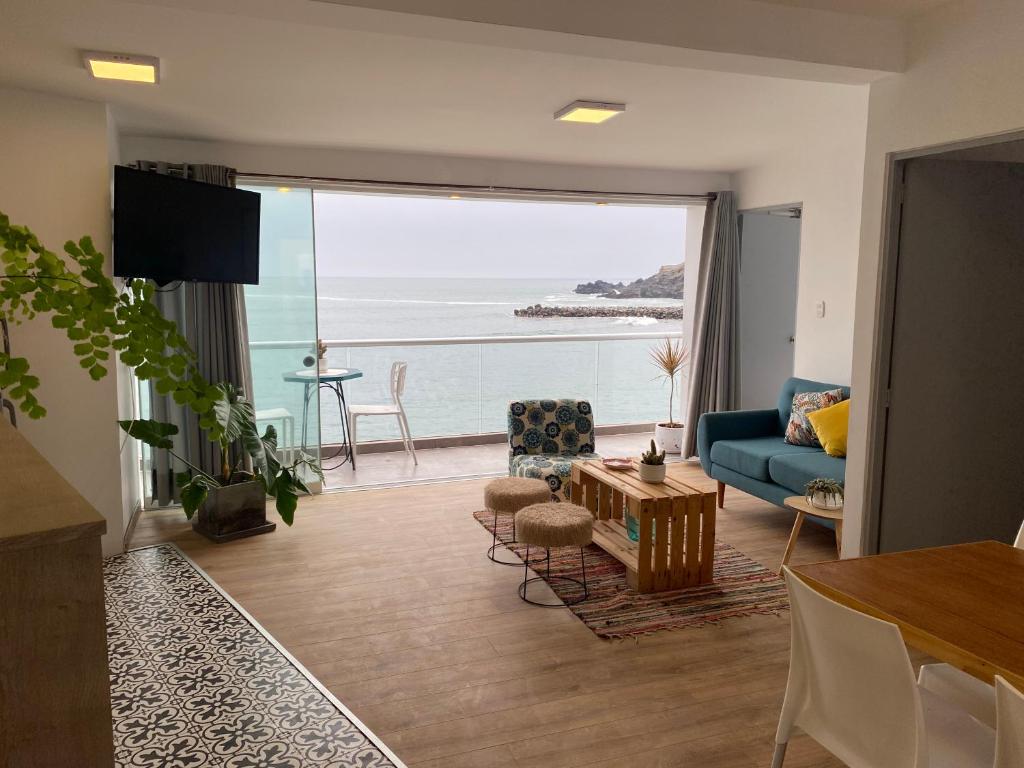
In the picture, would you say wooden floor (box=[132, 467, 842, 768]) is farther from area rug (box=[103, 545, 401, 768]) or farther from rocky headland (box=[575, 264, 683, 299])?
rocky headland (box=[575, 264, 683, 299])

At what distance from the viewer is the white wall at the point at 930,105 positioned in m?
2.91

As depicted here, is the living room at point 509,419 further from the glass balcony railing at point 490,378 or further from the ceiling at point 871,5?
the glass balcony railing at point 490,378

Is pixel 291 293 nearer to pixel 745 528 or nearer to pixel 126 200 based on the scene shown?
pixel 126 200

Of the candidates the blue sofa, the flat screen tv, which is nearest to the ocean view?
the flat screen tv

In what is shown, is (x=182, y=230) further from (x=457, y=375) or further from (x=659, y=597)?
(x=457, y=375)

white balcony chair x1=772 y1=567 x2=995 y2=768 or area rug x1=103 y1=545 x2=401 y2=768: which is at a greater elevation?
white balcony chair x1=772 y1=567 x2=995 y2=768

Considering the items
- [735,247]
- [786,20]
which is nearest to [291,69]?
[786,20]

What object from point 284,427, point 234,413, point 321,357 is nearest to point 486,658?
point 234,413

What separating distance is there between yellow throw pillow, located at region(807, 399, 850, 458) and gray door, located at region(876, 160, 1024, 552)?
1.01 metres

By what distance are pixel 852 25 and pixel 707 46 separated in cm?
74

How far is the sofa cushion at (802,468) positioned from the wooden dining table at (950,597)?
1.95 metres

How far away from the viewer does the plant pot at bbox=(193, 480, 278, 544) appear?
468cm

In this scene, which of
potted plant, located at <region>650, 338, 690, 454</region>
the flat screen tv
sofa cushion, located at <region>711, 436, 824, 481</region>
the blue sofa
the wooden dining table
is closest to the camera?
the wooden dining table

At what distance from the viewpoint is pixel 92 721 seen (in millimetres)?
797
